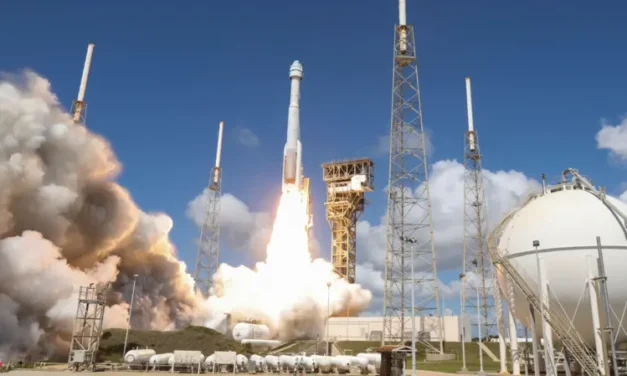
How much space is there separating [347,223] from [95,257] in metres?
46.2

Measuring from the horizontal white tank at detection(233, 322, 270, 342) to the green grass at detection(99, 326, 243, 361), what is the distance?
126 inches

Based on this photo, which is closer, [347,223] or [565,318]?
[565,318]

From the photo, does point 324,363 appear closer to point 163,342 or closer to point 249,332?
point 249,332

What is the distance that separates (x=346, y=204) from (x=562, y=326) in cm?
6403

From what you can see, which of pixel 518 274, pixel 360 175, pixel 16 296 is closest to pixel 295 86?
pixel 360 175

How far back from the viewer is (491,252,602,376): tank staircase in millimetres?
29922

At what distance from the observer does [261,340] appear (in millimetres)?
64562

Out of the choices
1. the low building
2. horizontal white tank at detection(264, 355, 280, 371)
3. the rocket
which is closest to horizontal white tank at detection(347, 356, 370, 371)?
horizontal white tank at detection(264, 355, 280, 371)

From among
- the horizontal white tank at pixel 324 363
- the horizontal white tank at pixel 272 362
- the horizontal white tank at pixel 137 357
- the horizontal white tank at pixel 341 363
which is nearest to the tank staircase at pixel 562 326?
the horizontal white tank at pixel 341 363

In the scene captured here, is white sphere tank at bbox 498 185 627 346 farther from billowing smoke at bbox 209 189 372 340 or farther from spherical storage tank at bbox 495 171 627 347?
billowing smoke at bbox 209 189 372 340

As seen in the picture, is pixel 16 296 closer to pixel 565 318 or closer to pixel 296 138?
pixel 296 138

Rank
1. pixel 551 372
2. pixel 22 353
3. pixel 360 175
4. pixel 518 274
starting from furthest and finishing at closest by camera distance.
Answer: pixel 360 175
pixel 22 353
pixel 518 274
pixel 551 372

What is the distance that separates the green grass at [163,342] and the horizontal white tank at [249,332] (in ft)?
10.5

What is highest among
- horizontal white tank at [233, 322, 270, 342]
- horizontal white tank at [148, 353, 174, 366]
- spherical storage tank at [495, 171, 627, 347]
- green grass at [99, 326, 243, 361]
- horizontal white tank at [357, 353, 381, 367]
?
spherical storage tank at [495, 171, 627, 347]
